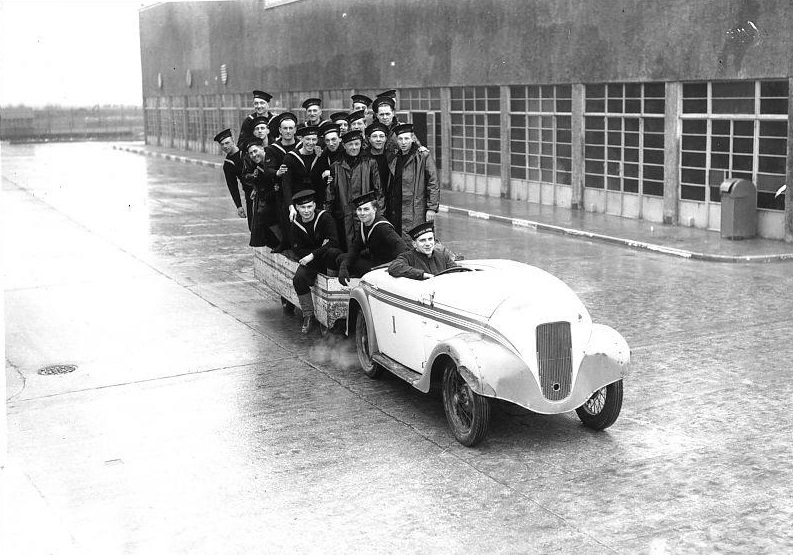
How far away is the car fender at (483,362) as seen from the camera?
7.92 meters

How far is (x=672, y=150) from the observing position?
867 inches

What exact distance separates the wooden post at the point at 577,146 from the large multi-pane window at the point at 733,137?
3825mm

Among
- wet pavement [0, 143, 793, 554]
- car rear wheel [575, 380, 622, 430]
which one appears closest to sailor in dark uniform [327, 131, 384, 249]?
wet pavement [0, 143, 793, 554]

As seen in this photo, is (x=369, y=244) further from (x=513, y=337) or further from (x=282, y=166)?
(x=513, y=337)

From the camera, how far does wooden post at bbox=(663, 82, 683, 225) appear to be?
21.8 m

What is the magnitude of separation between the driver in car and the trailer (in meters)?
1.74

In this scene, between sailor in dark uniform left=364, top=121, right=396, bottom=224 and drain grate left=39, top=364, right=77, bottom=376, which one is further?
sailor in dark uniform left=364, top=121, right=396, bottom=224

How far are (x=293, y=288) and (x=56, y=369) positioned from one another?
117 inches

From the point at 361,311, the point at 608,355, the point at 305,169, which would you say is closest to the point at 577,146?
the point at 305,169

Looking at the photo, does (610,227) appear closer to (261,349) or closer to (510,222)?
(510,222)

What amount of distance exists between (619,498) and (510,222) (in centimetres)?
1700

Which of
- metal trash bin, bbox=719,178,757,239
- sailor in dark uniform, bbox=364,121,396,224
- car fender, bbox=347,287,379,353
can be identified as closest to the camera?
car fender, bbox=347,287,379,353

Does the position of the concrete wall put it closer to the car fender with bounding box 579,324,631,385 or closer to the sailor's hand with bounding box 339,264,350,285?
the sailor's hand with bounding box 339,264,350,285

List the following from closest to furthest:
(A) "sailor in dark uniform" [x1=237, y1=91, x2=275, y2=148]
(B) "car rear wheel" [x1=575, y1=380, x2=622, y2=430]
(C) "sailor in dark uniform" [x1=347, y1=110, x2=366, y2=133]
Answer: (B) "car rear wheel" [x1=575, y1=380, x2=622, y2=430] < (C) "sailor in dark uniform" [x1=347, y1=110, x2=366, y2=133] < (A) "sailor in dark uniform" [x1=237, y1=91, x2=275, y2=148]
